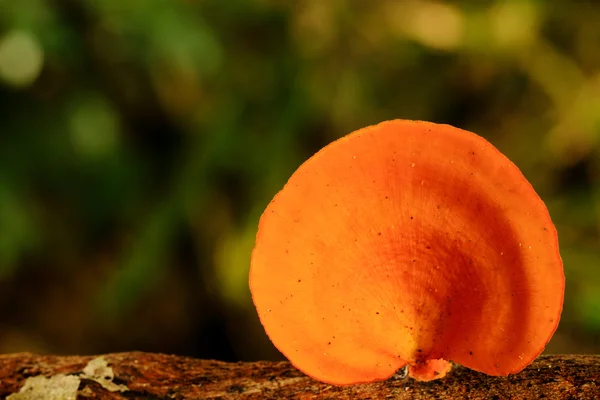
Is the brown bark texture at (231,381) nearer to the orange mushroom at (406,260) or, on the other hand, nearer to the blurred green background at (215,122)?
the orange mushroom at (406,260)

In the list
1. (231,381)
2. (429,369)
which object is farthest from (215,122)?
(429,369)

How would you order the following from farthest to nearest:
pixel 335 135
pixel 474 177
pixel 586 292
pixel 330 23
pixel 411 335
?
1. pixel 335 135
2. pixel 330 23
3. pixel 586 292
4. pixel 411 335
5. pixel 474 177

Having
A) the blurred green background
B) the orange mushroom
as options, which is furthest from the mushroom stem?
the blurred green background

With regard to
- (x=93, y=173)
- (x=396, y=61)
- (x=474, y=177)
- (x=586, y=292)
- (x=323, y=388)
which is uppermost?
(x=396, y=61)

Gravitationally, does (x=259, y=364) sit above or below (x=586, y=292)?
below

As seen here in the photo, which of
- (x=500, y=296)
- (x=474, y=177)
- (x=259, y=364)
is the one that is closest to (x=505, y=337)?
(x=500, y=296)

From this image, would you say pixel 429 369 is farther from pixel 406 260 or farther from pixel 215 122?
pixel 215 122

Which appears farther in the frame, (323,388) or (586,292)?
(586,292)

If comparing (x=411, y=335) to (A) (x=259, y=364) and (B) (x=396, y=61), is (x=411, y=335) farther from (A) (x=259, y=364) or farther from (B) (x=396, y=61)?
(B) (x=396, y=61)
